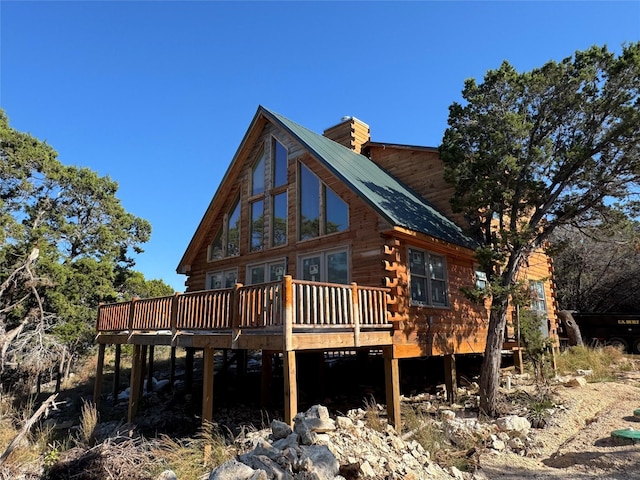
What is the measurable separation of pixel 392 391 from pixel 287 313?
3440mm

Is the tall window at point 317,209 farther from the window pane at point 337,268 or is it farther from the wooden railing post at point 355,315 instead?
the wooden railing post at point 355,315

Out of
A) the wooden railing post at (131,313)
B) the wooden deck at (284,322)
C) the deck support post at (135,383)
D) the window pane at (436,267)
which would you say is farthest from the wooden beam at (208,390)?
the window pane at (436,267)

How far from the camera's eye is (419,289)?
10805mm

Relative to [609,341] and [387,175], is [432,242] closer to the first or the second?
[387,175]

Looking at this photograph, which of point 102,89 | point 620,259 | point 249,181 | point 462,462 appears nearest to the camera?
point 462,462

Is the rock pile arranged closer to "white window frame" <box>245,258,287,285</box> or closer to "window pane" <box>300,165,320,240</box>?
"white window frame" <box>245,258,287,285</box>

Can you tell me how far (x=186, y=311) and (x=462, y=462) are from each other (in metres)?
6.51

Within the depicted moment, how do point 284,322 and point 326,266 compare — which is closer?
point 284,322

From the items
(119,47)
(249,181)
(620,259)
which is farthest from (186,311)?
(620,259)

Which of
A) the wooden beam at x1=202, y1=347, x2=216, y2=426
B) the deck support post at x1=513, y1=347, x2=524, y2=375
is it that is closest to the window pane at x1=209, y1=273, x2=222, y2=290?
the wooden beam at x1=202, y1=347, x2=216, y2=426

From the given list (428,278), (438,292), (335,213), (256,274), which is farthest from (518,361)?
(256,274)

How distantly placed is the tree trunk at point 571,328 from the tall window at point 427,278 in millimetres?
10547

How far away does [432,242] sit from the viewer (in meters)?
10.6

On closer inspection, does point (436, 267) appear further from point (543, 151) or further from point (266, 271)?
point (266, 271)
